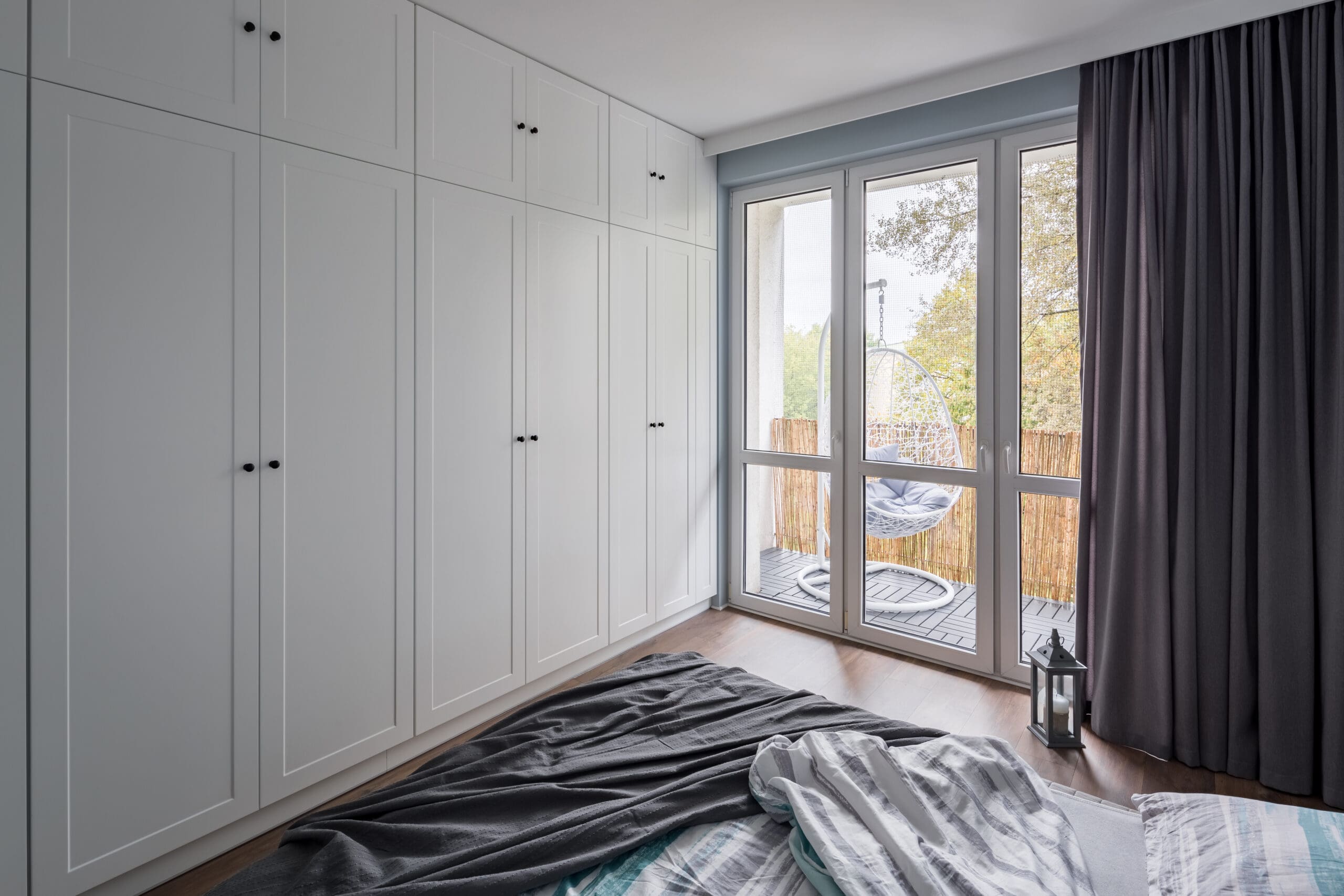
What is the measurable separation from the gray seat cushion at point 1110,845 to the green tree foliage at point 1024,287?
1925 mm

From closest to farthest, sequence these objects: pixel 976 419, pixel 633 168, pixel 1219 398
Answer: pixel 1219 398 < pixel 976 419 < pixel 633 168

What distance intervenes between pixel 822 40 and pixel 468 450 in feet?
6.88

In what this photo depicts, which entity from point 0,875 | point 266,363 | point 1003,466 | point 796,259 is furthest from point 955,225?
point 0,875

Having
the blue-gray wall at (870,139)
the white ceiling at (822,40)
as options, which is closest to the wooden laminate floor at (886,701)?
the blue-gray wall at (870,139)

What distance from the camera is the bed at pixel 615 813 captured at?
120cm

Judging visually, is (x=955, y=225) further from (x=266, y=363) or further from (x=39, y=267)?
(x=39, y=267)

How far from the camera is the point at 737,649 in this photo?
354 centimetres

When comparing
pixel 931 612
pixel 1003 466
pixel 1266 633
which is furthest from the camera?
pixel 931 612

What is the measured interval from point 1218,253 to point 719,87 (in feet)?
6.81

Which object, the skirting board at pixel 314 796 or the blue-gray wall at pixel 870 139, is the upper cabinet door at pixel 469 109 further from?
the skirting board at pixel 314 796

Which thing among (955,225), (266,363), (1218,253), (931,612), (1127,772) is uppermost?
(955,225)

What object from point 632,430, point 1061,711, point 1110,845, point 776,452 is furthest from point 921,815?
point 776,452

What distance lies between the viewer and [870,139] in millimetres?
3369

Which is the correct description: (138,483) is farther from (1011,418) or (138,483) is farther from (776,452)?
(1011,418)
